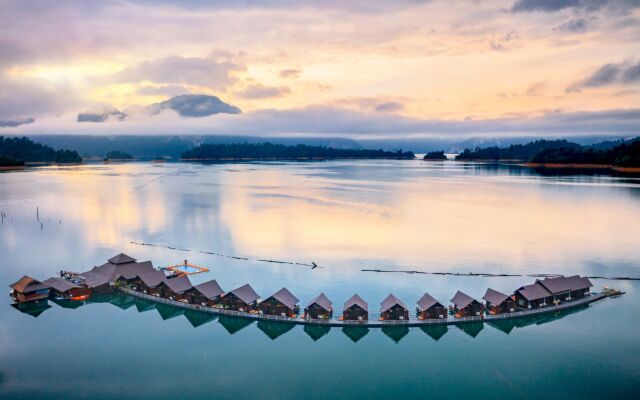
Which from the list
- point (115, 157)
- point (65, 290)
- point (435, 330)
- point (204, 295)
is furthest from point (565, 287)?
point (115, 157)

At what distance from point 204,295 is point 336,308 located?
216 inches

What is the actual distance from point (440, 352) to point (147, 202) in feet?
136

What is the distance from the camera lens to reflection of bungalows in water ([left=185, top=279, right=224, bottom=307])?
1830cm

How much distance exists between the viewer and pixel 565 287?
19000mm

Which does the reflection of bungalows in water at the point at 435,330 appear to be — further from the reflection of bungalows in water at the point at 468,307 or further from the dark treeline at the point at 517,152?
the dark treeline at the point at 517,152

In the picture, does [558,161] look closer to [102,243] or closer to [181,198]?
[181,198]

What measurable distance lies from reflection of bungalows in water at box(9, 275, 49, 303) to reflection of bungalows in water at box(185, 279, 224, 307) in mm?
6672

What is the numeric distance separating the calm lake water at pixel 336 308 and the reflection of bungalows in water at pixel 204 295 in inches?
28.9

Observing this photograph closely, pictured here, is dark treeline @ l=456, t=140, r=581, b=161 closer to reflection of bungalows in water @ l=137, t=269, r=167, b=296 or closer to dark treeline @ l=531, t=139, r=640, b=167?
dark treeline @ l=531, t=139, r=640, b=167

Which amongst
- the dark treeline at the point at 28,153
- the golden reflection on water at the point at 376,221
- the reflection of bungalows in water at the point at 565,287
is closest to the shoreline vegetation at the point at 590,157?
the golden reflection on water at the point at 376,221

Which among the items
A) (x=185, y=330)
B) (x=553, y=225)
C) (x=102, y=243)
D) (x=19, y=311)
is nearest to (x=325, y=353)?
(x=185, y=330)

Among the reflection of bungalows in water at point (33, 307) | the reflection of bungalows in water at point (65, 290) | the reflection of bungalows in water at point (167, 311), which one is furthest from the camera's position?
the reflection of bungalows in water at point (65, 290)

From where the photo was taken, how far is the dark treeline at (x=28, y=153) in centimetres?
11806

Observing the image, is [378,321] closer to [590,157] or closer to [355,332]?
[355,332]
